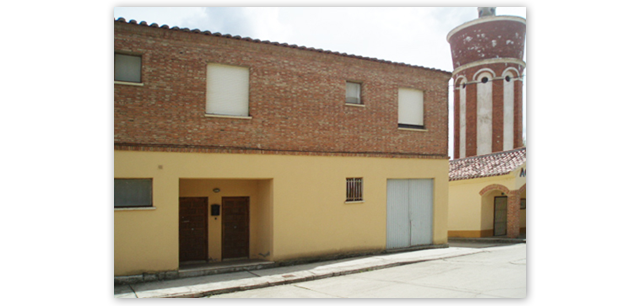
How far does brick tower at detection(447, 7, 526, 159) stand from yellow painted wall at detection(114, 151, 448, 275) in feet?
43.0

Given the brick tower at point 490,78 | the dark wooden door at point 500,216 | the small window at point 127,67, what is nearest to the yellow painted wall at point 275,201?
the small window at point 127,67

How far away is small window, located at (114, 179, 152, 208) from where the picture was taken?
389 inches

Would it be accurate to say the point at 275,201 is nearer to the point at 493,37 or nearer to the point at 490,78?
the point at 490,78

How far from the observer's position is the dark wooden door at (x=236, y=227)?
12289 millimetres

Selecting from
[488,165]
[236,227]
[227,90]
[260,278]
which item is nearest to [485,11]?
[488,165]

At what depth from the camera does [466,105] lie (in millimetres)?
26891

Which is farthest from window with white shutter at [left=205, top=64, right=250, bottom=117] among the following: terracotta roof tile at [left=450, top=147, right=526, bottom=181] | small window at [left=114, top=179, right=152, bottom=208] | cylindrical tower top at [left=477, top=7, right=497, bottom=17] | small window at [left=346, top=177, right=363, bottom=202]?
cylindrical tower top at [left=477, top=7, right=497, bottom=17]

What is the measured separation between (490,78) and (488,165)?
8.28m

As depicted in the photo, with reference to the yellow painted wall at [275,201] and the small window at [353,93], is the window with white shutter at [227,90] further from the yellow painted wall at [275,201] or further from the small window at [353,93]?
the small window at [353,93]

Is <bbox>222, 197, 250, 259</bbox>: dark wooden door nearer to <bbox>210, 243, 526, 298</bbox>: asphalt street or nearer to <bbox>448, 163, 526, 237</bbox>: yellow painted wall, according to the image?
<bbox>210, 243, 526, 298</bbox>: asphalt street

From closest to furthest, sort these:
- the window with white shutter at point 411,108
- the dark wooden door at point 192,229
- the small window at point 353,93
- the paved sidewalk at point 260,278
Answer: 1. the paved sidewalk at point 260,278
2. the dark wooden door at point 192,229
3. the small window at point 353,93
4. the window with white shutter at point 411,108

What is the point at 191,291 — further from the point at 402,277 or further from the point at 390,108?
the point at 390,108

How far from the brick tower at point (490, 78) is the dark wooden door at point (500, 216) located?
7.43 m
